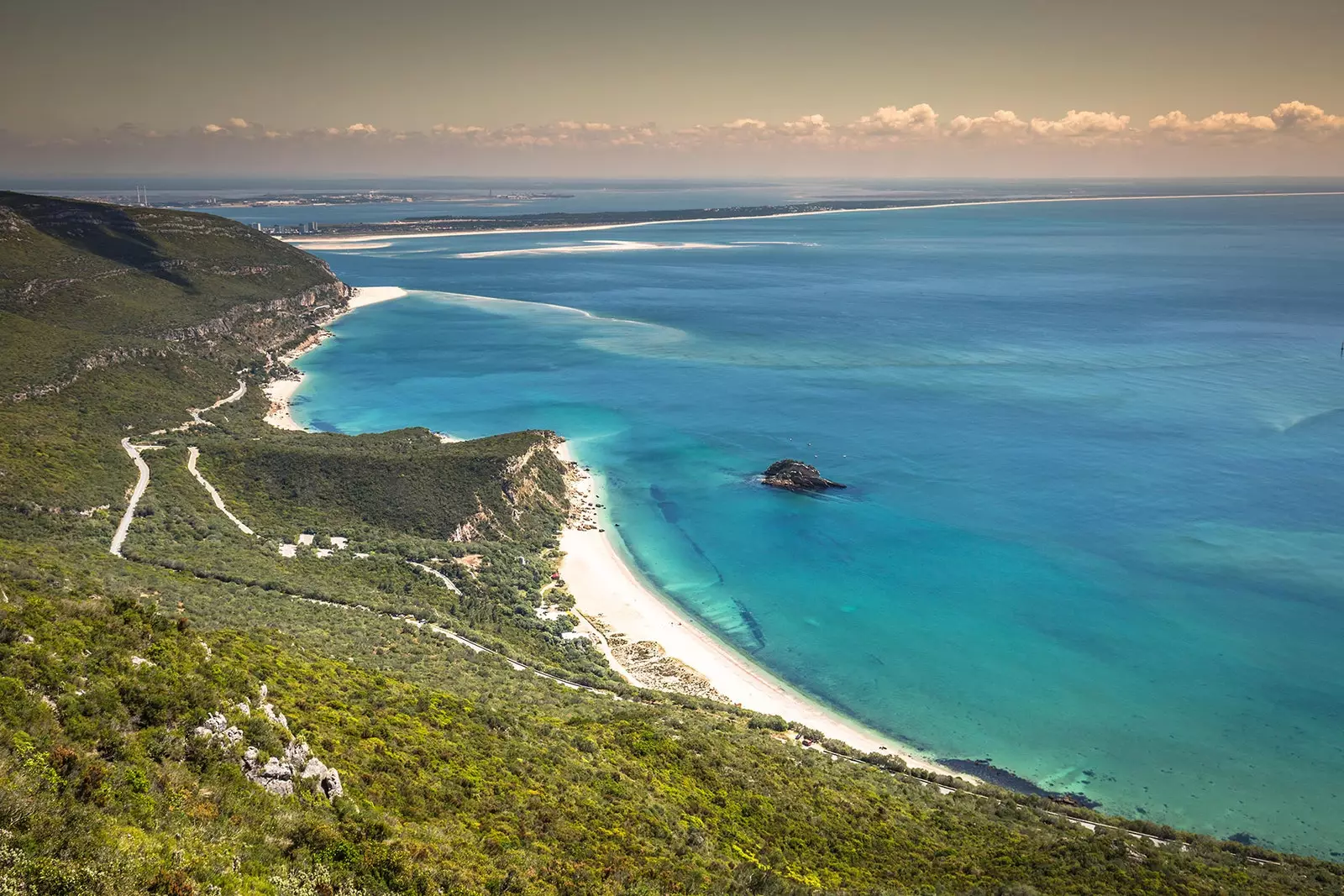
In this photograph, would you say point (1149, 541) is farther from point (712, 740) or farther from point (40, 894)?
point (40, 894)

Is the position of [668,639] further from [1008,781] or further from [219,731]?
[219,731]

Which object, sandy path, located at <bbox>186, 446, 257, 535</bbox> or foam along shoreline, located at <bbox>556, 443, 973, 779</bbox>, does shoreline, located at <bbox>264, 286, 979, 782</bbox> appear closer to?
foam along shoreline, located at <bbox>556, 443, 973, 779</bbox>

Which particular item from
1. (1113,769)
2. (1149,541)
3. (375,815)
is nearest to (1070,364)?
(1149,541)

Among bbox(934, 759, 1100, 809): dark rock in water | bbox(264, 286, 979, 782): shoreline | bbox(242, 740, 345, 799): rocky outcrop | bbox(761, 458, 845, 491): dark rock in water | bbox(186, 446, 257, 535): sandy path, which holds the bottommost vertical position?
bbox(934, 759, 1100, 809): dark rock in water

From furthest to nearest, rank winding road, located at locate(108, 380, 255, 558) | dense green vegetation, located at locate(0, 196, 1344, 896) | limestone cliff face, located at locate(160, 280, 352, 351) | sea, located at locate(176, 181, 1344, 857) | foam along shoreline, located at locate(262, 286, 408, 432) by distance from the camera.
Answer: limestone cliff face, located at locate(160, 280, 352, 351), foam along shoreline, located at locate(262, 286, 408, 432), winding road, located at locate(108, 380, 255, 558), sea, located at locate(176, 181, 1344, 857), dense green vegetation, located at locate(0, 196, 1344, 896)

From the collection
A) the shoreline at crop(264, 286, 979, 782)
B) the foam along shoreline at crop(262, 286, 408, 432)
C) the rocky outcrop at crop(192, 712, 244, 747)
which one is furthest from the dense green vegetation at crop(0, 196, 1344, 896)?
the foam along shoreline at crop(262, 286, 408, 432)

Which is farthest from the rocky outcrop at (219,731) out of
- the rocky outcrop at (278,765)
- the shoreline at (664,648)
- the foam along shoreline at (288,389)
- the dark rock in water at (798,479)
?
the foam along shoreline at (288,389)
